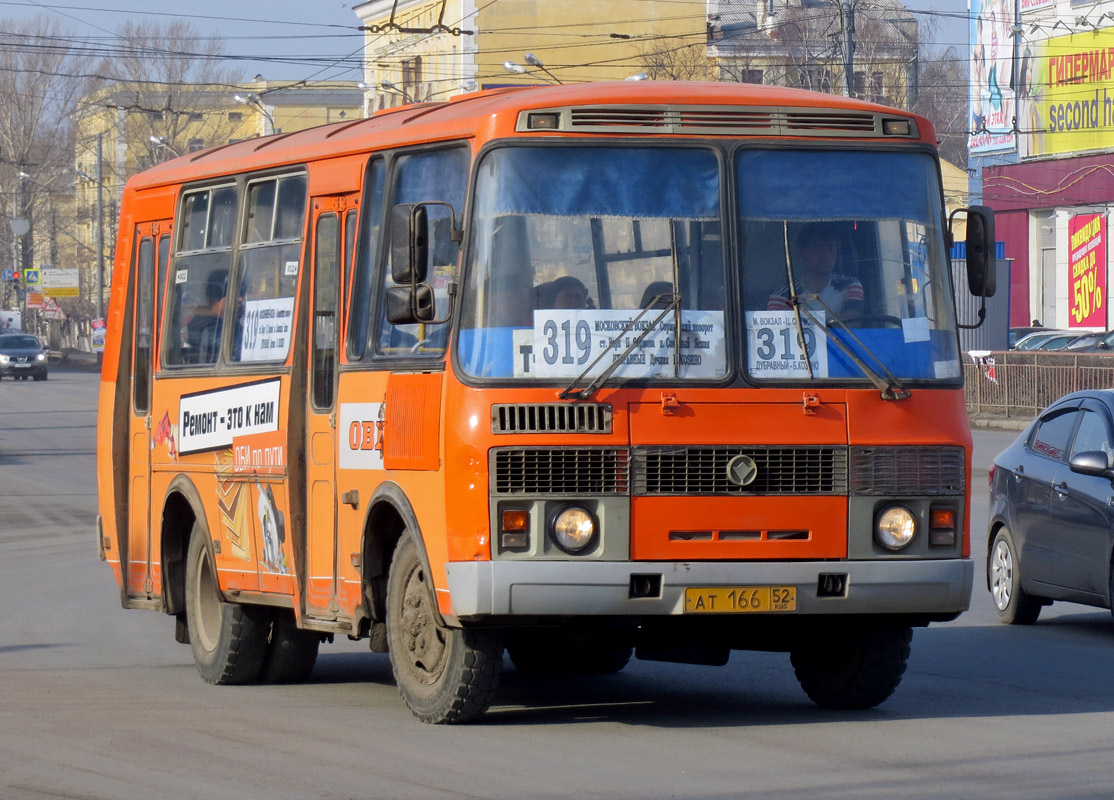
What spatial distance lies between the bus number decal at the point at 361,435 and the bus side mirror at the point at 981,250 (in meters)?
2.71

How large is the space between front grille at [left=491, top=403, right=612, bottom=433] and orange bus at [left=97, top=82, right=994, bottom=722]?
0.04 feet

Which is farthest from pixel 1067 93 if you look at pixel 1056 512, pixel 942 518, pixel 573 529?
pixel 573 529

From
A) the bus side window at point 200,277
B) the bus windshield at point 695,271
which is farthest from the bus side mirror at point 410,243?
the bus side window at point 200,277

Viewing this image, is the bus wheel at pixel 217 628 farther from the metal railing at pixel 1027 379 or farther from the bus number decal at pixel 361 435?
the metal railing at pixel 1027 379

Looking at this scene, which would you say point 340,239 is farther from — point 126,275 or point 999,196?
point 999,196

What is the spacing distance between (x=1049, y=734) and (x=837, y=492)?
1378 mm

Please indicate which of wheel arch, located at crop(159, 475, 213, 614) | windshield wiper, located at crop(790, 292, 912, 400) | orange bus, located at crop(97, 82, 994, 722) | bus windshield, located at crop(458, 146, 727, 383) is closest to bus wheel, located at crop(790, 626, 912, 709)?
orange bus, located at crop(97, 82, 994, 722)

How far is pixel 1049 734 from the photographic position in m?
8.49

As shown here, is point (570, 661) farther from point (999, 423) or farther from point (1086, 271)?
point (1086, 271)

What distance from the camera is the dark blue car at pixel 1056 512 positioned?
11.8m

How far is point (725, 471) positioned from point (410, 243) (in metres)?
1.59

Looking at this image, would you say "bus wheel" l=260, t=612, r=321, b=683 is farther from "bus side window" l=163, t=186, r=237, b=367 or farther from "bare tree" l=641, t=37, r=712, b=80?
"bare tree" l=641, t=37, r=712, b=80

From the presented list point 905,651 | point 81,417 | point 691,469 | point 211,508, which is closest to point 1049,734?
point 905,651

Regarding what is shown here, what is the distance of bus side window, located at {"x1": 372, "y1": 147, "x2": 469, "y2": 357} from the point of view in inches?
333
